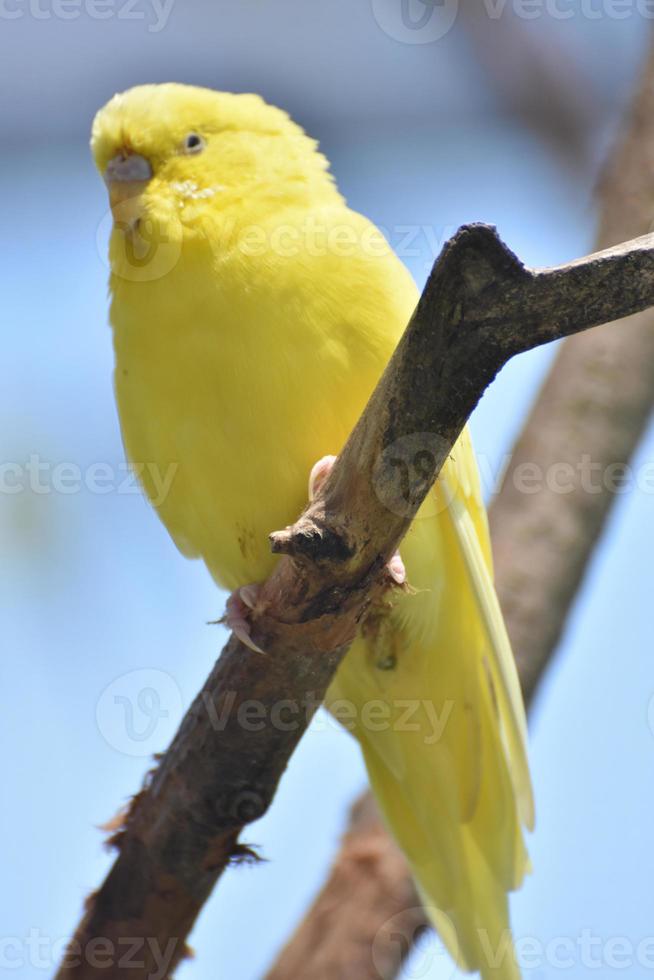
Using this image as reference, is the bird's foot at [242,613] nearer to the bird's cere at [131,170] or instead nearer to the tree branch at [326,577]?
the tree branch at [326,577]

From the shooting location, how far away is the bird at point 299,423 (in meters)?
3.56

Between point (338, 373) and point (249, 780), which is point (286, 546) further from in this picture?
point (249, 780)

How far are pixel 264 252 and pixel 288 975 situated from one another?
2.97 m

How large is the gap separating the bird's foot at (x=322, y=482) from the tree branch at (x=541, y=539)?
194cm

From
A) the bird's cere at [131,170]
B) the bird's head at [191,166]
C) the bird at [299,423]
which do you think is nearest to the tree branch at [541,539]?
the bird at [299,423]

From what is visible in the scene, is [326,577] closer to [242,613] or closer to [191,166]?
[242,613]

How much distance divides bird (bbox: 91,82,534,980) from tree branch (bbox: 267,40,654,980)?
1.72 ft

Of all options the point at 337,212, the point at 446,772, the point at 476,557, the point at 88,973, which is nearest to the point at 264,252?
the point at 337,212

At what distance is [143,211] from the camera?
3.86 meters

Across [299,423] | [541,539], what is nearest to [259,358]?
[299,423]

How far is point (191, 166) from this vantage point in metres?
3.92

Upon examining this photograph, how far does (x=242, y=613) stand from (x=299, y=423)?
0.60m

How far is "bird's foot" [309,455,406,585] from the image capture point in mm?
3369

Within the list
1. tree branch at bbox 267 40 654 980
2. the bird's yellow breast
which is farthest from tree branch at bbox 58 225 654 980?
tree branch at bbox 267 40 654 980
